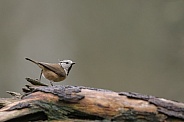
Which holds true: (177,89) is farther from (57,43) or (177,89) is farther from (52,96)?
(52,96)

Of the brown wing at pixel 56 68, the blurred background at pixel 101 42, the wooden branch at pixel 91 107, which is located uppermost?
the blurred background at pixel 101 42

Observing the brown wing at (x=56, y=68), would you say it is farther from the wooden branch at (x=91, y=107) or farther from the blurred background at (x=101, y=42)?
the blurred background at (x=101, y=42)

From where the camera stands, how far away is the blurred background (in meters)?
2.51

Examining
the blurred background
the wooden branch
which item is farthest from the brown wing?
the blurred background

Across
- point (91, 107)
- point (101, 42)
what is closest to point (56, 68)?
point (91, 107)

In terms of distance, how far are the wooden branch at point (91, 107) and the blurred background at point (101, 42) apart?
1.49m

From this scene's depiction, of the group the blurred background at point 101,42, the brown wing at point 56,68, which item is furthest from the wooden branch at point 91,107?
the blurred background at point 101,42

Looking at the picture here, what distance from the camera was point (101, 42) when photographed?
8.65 ft

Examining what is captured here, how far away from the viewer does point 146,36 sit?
2594 mm

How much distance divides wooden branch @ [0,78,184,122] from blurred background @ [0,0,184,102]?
4.88ft

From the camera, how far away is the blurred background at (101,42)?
8.22ft

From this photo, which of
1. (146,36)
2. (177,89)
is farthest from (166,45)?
(177,89)

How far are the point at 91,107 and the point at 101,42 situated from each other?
67.2 inches

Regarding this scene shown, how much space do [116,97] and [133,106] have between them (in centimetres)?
5
